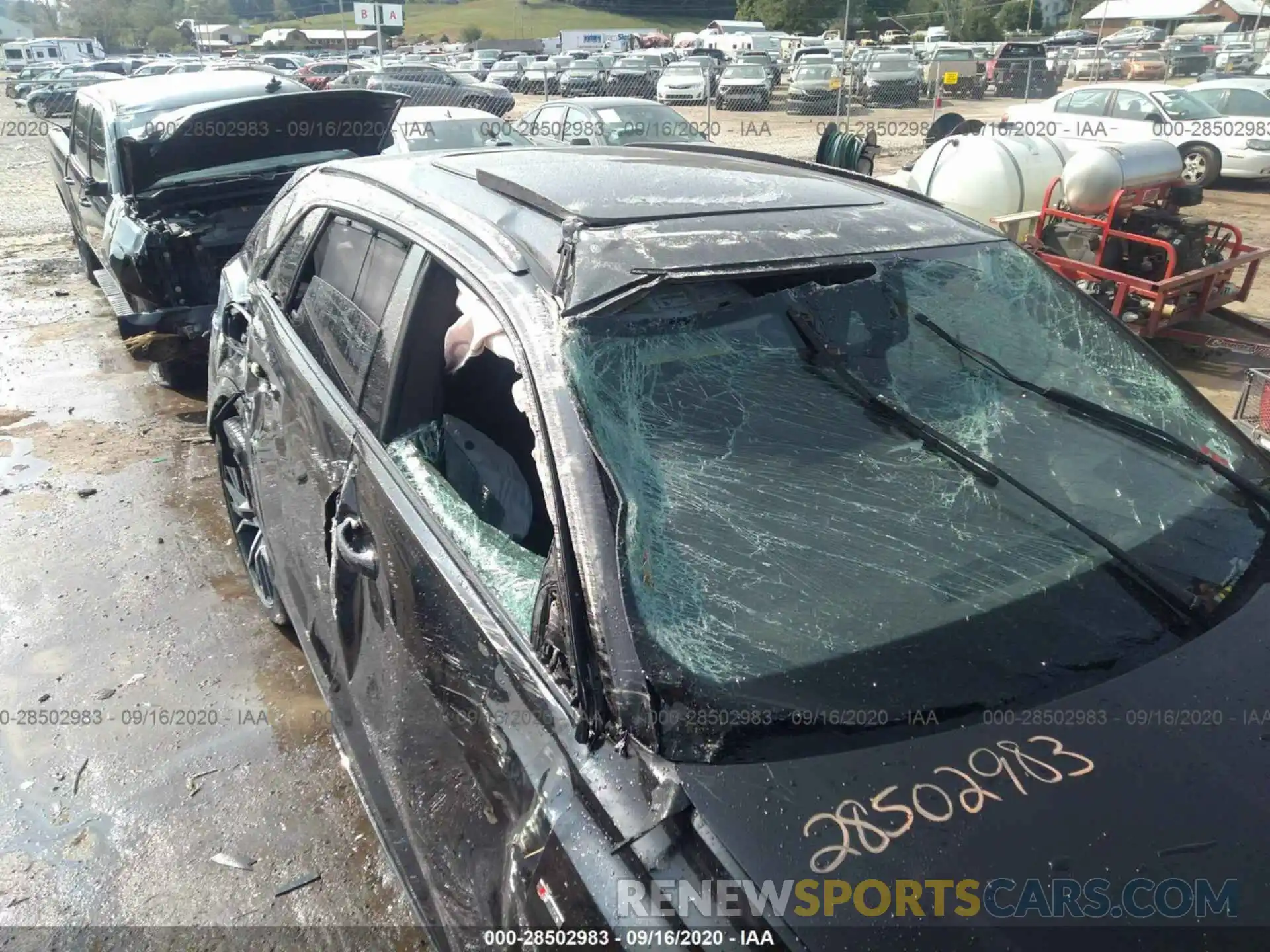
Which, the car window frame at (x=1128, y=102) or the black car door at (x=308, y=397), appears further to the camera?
the car window frame at (x=1128, y=102)

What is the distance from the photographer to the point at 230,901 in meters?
2.38

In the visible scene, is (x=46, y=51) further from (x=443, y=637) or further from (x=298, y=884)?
(x=443, y=637)

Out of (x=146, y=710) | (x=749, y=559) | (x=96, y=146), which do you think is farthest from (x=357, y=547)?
(x=96, y=146)

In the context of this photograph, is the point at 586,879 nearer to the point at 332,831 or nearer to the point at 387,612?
the point at 387,612

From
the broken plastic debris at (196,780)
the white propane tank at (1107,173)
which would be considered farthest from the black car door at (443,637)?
the white propane tank at (1107,173)

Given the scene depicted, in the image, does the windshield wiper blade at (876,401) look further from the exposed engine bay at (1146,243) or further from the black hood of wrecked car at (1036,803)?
the exposed engine bay at (1146,243)

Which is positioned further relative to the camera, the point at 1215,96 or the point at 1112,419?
the point at 1215,96

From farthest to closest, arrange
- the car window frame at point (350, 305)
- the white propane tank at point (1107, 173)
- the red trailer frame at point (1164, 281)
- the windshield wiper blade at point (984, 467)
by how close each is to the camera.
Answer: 1. the white propane tank at point (1107, 173)
2. the red trailer frame at point (1164, 281)
3. the car window frame at point (350, 305)
4. the windshield wiper blade at point (984, 467)

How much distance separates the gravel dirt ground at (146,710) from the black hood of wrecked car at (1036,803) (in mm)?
1526

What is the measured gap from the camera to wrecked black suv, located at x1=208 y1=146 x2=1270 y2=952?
4.25ft

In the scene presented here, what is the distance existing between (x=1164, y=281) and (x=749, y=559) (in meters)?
5.89

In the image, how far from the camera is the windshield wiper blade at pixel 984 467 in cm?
167

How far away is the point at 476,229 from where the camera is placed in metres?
1.93

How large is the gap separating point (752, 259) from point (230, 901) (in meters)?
2.14
